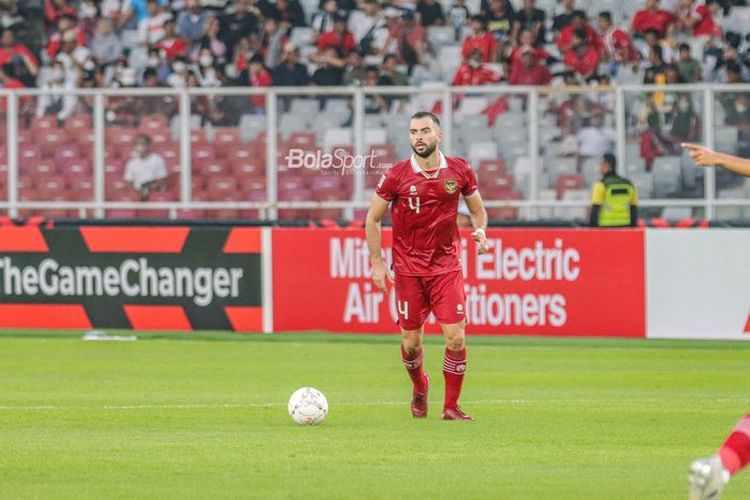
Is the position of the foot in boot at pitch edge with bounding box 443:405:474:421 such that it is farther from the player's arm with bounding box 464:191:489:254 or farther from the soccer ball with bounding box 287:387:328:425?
the player's arm with bounding box 464:191:489:254

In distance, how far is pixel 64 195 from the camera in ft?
82.2

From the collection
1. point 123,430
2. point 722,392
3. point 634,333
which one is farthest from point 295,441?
point 634,333

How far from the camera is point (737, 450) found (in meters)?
8.63

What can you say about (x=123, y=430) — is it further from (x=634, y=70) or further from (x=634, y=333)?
(x=634, y=70)

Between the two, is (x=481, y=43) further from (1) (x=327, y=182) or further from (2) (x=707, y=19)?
(1) (x=327, y=182)

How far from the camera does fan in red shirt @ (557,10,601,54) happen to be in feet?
94.2

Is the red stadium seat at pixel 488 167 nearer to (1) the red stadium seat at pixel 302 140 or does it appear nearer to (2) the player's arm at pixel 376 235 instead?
(1) the red stadium seat at pixel 302 140

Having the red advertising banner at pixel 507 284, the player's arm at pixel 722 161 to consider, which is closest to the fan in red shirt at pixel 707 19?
the red advertising banner at pixel 507 284

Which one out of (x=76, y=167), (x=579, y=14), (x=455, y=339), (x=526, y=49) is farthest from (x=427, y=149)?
(x=579, y=14)

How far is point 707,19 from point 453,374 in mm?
16874

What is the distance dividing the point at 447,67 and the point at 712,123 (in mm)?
6903

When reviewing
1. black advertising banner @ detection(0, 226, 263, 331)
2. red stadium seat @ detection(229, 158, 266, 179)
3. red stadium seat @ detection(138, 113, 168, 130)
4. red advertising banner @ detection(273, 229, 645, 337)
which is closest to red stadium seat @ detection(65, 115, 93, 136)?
red stadium seat @ detection(138, 113, 168, 130)

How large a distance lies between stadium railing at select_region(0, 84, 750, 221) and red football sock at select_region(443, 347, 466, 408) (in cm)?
1016

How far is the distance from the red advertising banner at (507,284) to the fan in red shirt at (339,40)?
7.19 meters
